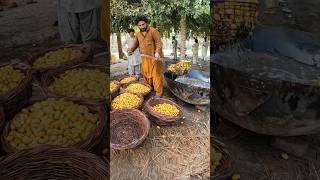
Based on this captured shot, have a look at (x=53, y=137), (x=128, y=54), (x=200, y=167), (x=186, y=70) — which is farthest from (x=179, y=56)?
(x=53, y=137)

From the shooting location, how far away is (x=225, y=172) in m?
2.51

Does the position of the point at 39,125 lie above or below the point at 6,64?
below

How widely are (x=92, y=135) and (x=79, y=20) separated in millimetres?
669

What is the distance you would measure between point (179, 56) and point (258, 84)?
51cm

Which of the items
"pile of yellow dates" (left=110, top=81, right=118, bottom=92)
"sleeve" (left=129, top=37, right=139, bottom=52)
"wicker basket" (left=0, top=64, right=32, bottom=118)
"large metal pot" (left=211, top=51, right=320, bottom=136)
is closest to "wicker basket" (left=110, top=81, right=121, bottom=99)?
"pile of yellow dates" (left=110, top=81, right=118, bottom=92)

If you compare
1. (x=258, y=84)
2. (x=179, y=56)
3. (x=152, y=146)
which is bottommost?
(x=152, y=146)

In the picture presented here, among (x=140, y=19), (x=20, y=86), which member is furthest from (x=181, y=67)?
(x=20, y=86)

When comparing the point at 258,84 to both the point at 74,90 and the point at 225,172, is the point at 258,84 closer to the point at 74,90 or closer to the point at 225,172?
the point at 225,172

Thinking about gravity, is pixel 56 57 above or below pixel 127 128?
above

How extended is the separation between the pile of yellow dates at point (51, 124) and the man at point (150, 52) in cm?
43

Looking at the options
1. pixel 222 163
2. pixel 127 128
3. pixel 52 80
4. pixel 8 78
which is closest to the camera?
pixel 8 78

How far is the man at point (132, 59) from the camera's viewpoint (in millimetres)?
2387

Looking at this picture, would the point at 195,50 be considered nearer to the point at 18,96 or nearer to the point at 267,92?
the point at 267,92

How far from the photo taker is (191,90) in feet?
7.97
